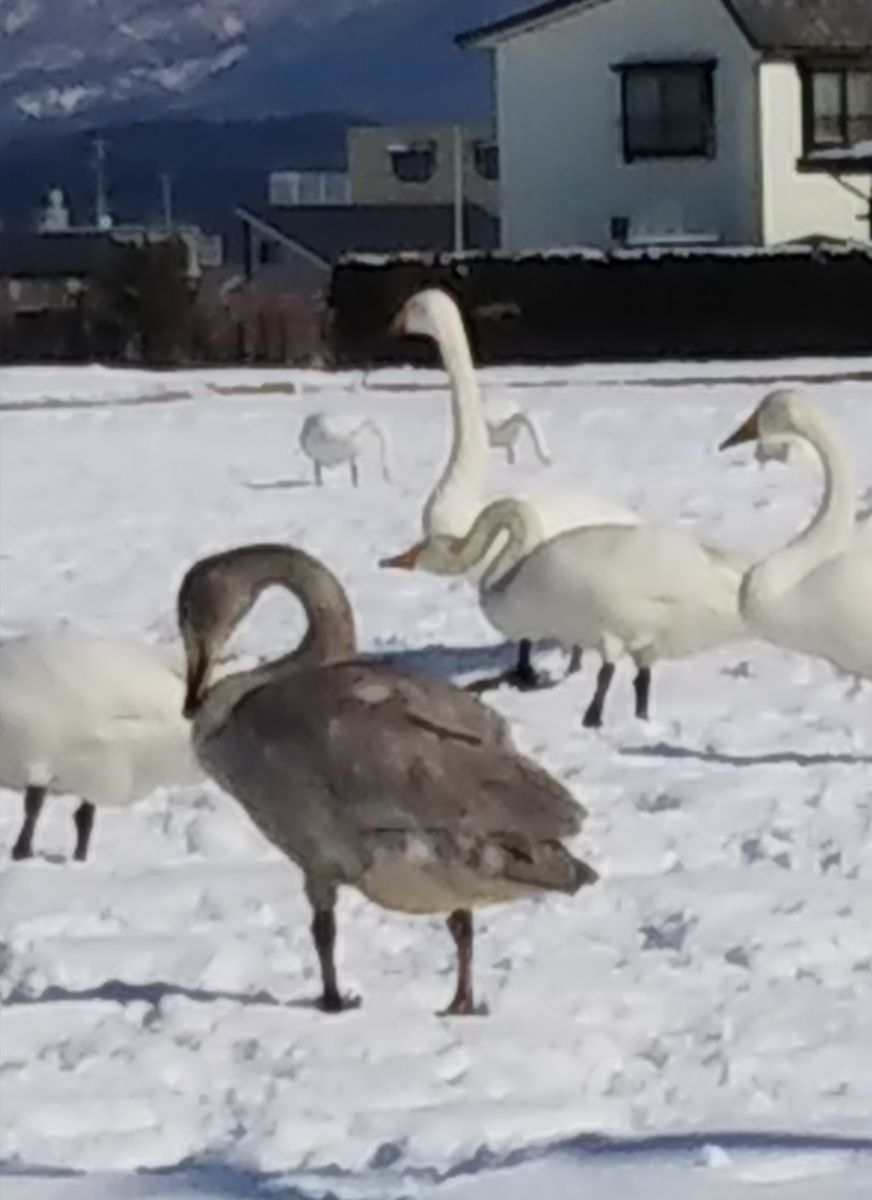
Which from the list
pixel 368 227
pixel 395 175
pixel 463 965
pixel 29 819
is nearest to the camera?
pixel 463 965

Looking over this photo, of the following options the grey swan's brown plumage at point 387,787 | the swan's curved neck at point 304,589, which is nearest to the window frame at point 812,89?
the swan's curved neck at point 304,589

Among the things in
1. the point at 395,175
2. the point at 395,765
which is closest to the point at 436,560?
the point at 395,765

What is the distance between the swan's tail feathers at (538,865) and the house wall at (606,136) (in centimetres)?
3996

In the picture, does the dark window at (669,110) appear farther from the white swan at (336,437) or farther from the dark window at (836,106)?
the white swan at (336,437)

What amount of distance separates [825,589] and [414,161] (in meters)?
78.3

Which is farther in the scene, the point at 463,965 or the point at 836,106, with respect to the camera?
the point at 836,106

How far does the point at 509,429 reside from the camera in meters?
19.4

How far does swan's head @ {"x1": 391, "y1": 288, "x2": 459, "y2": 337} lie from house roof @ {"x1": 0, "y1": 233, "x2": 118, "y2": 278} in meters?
48.2

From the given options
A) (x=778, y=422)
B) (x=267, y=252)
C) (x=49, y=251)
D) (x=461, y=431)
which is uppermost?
(x=778, y=422)

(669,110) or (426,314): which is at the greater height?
(669,110)

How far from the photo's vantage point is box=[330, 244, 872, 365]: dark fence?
125 ft

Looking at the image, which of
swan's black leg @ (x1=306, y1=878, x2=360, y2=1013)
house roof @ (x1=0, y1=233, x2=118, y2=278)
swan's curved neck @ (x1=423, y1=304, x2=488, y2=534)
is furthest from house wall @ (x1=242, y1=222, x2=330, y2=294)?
swan's black leg @ (x1=306, y1=878, x2=360, y2=1013)

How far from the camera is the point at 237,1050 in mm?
5770

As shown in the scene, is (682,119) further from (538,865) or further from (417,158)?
(538,865)
